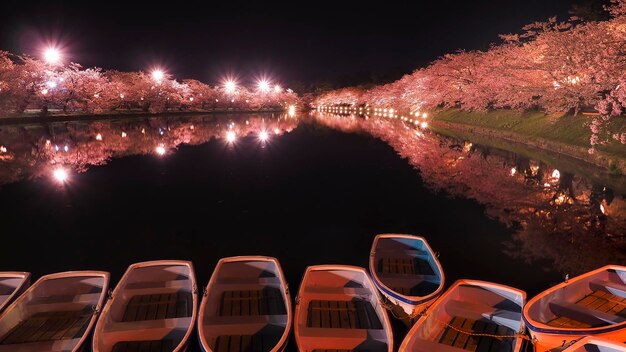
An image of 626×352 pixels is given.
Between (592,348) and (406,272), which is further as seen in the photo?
(406,272)

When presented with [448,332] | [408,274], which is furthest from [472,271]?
[448,332]

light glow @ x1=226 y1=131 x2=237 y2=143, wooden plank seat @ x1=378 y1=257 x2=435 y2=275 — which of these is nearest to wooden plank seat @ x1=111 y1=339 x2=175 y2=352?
wooden plank seat @ x1=378 y1=257 x2=435 y2=275

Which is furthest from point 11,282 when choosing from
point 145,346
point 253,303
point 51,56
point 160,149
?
point 51,56

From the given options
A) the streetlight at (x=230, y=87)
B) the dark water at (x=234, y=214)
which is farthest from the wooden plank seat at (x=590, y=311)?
the streetlight at (x=230, y=87)

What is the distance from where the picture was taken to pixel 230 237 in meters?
14.8

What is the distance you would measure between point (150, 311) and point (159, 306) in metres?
0.22

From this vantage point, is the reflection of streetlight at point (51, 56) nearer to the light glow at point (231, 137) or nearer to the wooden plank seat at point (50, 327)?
the light glow at point (231, 137)

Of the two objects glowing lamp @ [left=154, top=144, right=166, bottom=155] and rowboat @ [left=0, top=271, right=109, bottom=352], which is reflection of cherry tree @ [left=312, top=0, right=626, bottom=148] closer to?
rowboat @ [left=0, top=271, right=109, bottom=352]

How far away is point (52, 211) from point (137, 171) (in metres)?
8.92

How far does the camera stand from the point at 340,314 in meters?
8.24

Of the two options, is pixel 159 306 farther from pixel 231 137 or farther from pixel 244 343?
pixel 231 137

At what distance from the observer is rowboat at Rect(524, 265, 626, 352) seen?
7062 mm

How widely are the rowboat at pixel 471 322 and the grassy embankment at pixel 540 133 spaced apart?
2200 cm

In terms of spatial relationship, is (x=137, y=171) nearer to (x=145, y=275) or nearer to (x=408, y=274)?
(x=145, y=275)
